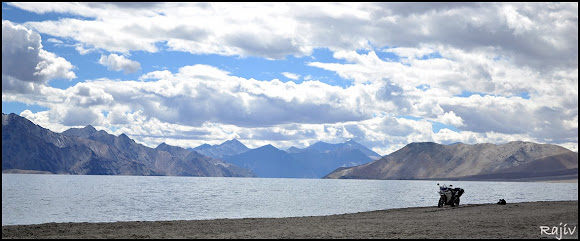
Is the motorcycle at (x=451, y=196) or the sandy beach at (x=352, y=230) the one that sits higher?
the sandy beach at (x=352, y=230)

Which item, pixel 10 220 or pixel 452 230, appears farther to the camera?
pixel 10 220

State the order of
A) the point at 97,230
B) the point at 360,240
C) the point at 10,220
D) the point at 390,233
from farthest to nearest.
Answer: the point at 10,220
the point at 97,230
the point at 390,233
the point at 360,240

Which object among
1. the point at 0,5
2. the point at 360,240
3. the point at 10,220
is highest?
the point at 0,5

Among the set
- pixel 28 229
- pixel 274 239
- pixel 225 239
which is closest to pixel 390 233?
pixel 274 239

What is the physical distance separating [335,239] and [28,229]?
2031 cm

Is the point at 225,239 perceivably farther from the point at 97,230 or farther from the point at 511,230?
the point at 511,230

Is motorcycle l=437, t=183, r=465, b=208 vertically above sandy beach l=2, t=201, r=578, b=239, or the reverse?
sandy beach l=2, t=201, r=578, b=239

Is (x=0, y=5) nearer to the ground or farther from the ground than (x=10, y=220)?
farther from the ground

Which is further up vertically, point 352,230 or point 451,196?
point 352,230

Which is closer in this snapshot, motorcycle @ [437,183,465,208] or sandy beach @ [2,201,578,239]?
sandy beach @ [2,201,578,239]

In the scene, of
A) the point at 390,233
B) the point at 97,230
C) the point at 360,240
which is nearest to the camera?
the point at 360,240

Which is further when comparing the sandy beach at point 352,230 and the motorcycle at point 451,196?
the motorcycle at point 451,196

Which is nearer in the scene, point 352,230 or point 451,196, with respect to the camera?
point 352,230

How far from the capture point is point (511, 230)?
104ft
